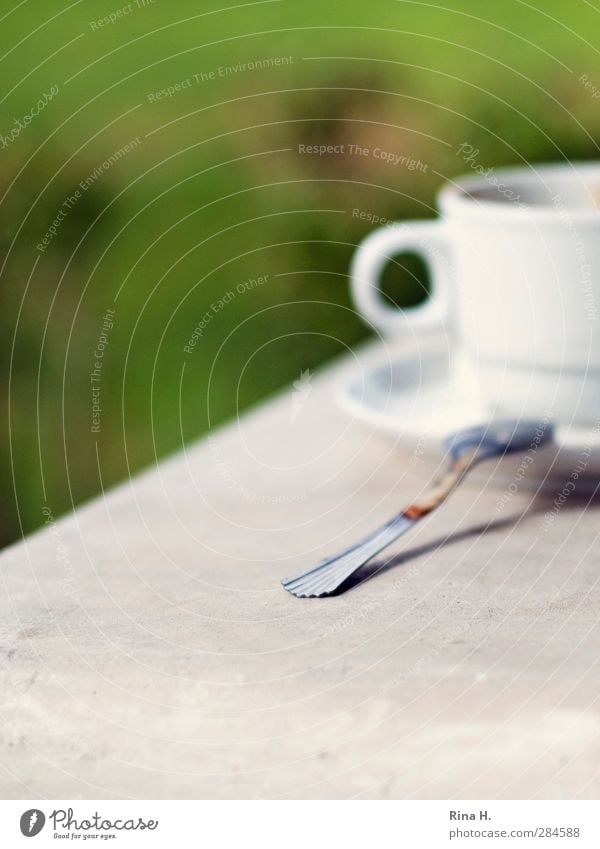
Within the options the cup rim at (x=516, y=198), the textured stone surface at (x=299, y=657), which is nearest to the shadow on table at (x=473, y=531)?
the textured stone surface at (x=299, y=657)

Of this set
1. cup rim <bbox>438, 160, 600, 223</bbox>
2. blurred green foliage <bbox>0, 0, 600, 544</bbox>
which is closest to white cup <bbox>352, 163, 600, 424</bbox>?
cup rim <bbox>438, 160, 600, 223</bbox>

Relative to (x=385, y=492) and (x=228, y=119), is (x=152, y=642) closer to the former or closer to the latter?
(x=385, y=492)

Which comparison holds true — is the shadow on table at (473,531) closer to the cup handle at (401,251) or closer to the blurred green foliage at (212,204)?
the cup handle at (401,251)

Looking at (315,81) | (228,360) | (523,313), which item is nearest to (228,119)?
(315,81)

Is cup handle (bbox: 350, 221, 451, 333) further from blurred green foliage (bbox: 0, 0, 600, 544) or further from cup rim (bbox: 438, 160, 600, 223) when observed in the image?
blurred green foliage (bbox: 0, 0, 600, 544)

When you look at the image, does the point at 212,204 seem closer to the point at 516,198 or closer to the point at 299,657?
the point at 516,198

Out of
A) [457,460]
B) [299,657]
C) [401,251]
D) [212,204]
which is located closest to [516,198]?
[401,251]
